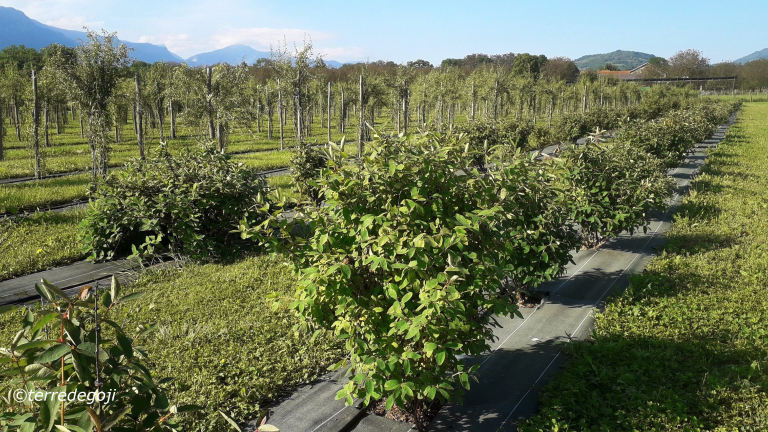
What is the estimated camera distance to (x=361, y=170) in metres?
3.28

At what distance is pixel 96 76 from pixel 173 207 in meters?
7.28

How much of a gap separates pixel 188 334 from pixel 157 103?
1027 inches

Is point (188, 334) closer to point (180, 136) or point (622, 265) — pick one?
point (622, 265)

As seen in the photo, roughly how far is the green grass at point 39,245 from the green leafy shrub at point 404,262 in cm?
555

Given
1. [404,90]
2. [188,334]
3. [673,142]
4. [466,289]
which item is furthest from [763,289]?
[404,90]

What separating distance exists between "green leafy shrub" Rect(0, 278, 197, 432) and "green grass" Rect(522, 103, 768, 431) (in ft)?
9.49

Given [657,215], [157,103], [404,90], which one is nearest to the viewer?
[657,215]

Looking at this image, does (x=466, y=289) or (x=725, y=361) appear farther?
(x=725, y=361)

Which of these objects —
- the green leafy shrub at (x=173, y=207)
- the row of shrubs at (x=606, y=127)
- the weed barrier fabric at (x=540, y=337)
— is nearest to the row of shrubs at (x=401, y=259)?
the weed barrier fabric at (x=540, y=337)

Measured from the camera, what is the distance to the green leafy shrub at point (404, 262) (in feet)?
9.66

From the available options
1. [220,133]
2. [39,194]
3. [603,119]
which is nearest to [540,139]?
[603,119]

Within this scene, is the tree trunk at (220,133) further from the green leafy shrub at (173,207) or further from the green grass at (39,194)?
the green leafy shrub at (173,207)

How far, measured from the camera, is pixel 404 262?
3148 mm

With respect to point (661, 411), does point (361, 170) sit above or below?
above
